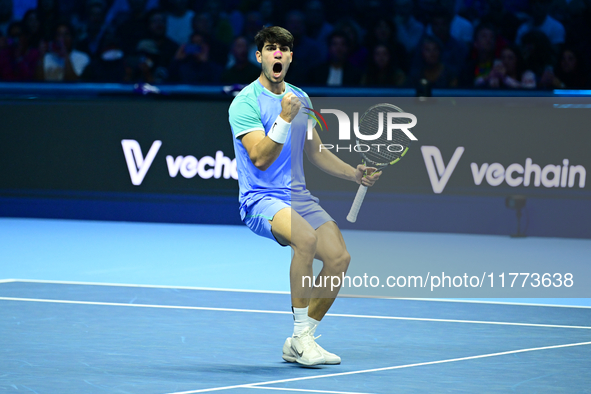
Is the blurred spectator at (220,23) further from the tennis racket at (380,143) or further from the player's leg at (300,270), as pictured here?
the player's leg at (300,270)

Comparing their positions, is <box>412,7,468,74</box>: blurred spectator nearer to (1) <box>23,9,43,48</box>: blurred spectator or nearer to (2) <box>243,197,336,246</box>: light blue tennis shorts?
(1) <box>23,9,43,48</box>: blurred spectator

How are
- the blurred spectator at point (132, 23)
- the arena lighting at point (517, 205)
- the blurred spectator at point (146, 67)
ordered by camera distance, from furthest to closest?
the blurred spectator at point (132, 23)
the blurred spectator at point (146, 67)
the arena lighting at point (517, 205)

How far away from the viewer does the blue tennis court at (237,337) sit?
429 centimetres

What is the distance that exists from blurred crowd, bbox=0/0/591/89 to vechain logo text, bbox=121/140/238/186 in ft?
3.00

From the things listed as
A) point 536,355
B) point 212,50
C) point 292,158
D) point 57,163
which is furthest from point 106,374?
point 212,50

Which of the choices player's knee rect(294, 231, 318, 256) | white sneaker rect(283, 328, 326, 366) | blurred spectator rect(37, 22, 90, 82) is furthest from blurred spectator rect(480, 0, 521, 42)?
white sneaker rect(283, 328, 326, 366)

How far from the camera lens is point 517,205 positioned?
971 centimetres

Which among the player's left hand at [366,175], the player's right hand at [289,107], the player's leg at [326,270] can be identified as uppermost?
the player's right hand at [289,107]

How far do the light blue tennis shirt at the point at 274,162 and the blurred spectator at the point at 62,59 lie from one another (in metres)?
7.76

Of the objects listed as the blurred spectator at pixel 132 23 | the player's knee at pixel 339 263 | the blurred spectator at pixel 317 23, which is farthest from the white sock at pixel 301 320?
the blurred spectator at pixel 132 23

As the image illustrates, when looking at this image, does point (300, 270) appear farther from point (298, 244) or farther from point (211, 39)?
point (211, 39)

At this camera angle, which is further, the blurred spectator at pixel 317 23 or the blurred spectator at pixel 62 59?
the blurred spectator at pixel 62 59

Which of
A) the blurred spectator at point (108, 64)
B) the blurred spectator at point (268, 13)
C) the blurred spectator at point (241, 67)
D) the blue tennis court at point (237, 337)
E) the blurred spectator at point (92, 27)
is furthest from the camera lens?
the blurred spectator at point (92, 27)

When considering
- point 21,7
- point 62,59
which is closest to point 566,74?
point 62,59
